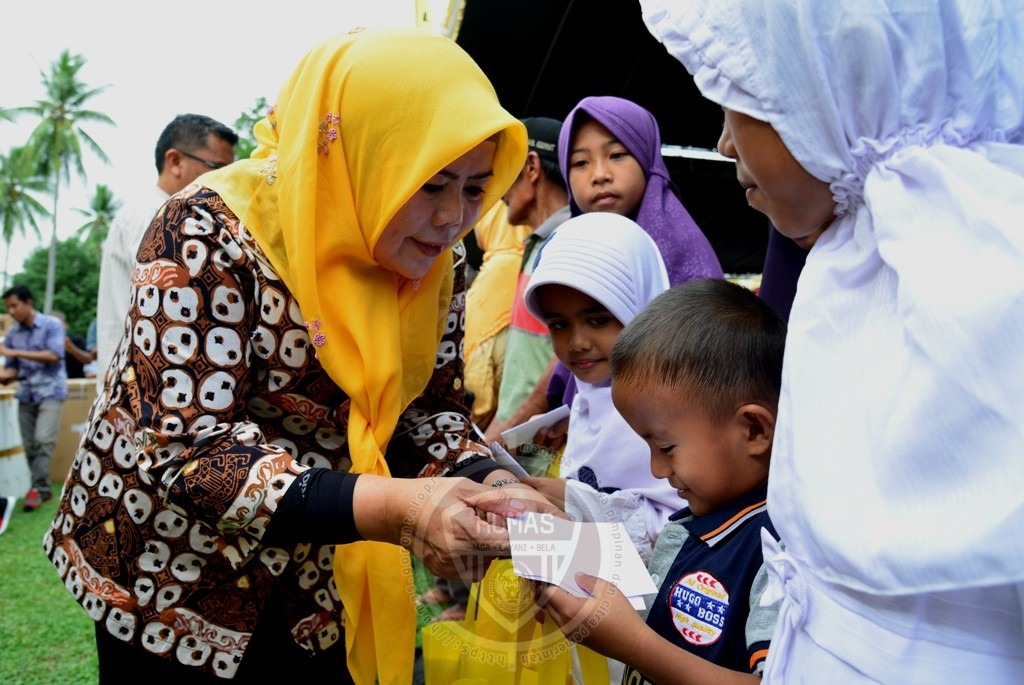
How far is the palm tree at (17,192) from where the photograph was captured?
121 feet

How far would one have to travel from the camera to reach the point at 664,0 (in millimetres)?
1190

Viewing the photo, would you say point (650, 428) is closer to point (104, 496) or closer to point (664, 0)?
point (664, 0)

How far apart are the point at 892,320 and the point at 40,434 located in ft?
26.9

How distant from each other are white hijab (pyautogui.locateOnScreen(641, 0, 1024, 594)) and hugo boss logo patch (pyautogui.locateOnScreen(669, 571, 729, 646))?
0.31 meters

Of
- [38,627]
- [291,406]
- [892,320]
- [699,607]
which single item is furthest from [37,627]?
[892,320]

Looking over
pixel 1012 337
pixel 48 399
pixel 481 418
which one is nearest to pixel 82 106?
pixel 48 399

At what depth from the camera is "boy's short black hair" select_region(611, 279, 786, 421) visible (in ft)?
4.75

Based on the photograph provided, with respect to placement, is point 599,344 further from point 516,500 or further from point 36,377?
point 36,377

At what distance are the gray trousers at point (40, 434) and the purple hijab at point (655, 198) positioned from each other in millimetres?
6569

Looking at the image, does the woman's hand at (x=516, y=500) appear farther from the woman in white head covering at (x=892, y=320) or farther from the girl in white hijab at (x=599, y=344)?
the woman in white head covering at (x=892, y=320)

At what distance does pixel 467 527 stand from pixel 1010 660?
826mm

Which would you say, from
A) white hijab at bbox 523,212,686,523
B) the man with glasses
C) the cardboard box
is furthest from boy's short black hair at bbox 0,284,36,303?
white hijab at bbox 523,212,686,523

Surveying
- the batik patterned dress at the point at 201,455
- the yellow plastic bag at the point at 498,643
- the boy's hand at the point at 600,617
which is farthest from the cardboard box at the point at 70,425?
the boy's hand at the point at 600,617

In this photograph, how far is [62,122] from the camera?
36.8 metres
